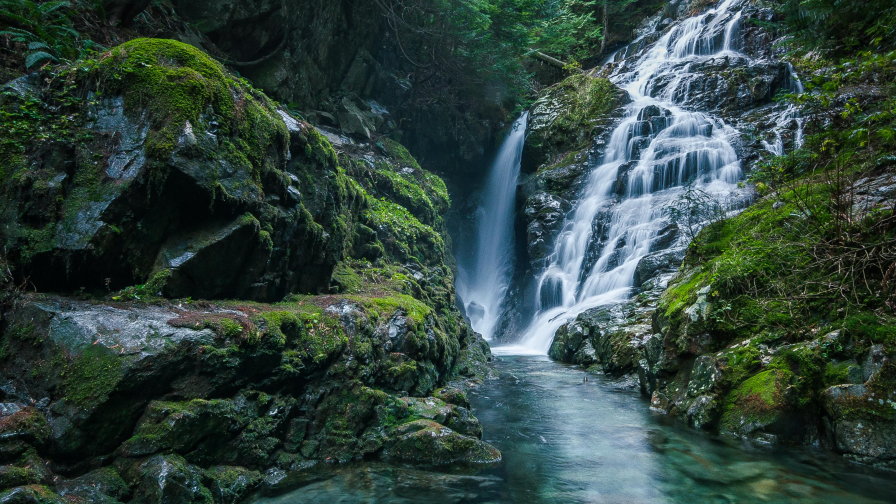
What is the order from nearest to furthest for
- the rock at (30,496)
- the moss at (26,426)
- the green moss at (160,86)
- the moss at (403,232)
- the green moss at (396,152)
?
the rock at (30,496)
the moss at (26,426)
the green moss at (160,86)
the moss at (403,232)
the green moss at (396,152)

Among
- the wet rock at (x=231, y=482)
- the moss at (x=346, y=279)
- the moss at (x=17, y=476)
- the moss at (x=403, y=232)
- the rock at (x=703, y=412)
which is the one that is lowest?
the wet rock at (x=231, y=482)

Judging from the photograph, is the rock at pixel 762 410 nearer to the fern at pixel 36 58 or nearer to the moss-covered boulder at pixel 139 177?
the moss-covered boulder at pixel 139 177

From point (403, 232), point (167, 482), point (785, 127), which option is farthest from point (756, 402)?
point (785, 127)

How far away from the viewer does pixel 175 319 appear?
4.27 metres

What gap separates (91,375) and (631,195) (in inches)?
655

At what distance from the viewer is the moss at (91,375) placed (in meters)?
3.55

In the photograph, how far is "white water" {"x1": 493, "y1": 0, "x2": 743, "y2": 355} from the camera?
48.9 ft

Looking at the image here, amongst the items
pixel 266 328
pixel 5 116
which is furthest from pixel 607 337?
pixel 5 116

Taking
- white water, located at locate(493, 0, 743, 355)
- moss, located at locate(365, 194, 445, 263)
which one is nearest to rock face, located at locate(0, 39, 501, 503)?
moss, located at locate(365, 194, 445, 263)

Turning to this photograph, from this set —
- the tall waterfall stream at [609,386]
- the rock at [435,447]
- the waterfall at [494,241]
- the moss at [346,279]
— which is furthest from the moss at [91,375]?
the waterfall at [494,241]

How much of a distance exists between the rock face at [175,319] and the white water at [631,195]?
946 centimetres

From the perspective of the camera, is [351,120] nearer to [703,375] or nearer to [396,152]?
[396,152]

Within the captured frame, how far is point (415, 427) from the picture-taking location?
5.42 meters

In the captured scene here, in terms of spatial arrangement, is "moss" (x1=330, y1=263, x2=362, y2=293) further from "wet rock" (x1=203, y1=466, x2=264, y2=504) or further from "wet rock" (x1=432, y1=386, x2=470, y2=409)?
"wet rock" (x1=203, y1=466, x2=264, y2=504)
